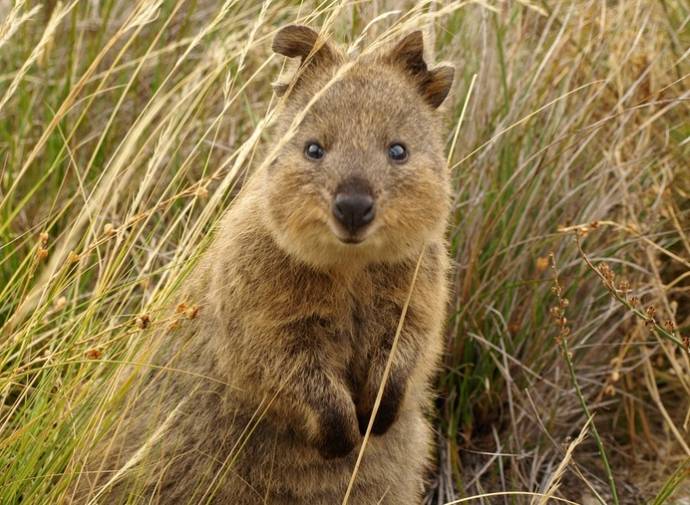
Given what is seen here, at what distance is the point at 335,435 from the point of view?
4180 millimetres

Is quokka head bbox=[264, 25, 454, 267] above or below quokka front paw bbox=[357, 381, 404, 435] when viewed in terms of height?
above

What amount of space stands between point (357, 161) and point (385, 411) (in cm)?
106

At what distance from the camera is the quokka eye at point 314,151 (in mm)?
3908

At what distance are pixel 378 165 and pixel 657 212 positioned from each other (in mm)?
2450

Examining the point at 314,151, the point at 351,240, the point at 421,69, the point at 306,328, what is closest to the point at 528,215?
the point at 421,69

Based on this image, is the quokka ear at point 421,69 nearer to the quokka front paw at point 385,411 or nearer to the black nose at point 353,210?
the black nose at point 353,210

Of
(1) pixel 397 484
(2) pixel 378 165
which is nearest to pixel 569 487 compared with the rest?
(1) pixel 397 484

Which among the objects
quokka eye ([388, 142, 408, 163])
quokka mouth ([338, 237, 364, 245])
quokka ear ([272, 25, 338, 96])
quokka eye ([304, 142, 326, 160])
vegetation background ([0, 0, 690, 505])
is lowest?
vegetation background ([0, 0, 690, 505])

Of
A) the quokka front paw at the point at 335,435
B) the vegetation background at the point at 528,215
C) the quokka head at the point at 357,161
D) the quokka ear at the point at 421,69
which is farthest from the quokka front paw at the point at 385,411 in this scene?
the quokka ear at the point at 421,69

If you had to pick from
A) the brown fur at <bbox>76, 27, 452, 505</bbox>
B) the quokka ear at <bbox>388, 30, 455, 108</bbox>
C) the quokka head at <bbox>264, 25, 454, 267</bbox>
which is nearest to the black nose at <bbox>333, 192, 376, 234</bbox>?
the quokka head at <bbox>264, 25, 454, 267</bbox>

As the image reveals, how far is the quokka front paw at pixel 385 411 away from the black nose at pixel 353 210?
0.89m

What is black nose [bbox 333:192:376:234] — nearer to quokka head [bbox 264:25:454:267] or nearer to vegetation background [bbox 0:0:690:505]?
quokka head [bbox 264:25:454:267]

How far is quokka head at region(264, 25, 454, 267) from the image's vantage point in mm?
3707

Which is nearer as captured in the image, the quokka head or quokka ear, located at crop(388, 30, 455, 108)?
the quokka head
